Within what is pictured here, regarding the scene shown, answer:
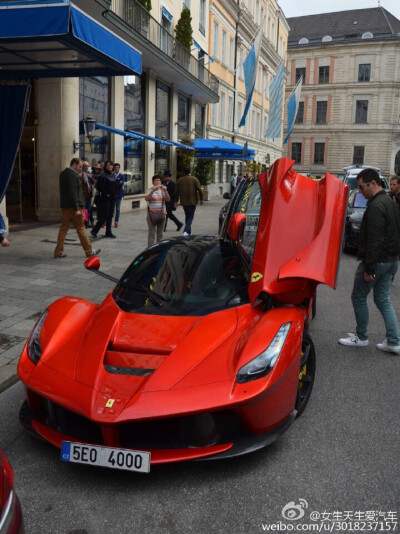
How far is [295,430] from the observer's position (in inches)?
142

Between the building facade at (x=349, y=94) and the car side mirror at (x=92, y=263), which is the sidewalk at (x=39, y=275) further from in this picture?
the building facade at (x=349, y=94)

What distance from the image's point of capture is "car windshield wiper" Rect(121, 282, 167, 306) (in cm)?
407

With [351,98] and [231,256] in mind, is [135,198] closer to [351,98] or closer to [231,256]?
[231,256]

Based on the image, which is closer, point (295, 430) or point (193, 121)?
point (295, 430)

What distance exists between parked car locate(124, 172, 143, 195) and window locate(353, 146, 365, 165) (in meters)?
49.9

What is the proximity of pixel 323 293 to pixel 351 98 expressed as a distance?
209 feet

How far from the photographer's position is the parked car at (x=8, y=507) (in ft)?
6.09

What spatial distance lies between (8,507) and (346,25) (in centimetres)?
7696

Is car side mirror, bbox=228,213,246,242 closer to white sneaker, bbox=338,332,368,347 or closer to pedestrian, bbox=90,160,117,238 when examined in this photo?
white sneaker, bbox=338,332,368,347

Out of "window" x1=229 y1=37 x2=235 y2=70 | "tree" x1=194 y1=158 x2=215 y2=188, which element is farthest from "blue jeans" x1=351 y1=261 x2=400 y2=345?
"window" x1=229 y1=37 x2=235 y2=70

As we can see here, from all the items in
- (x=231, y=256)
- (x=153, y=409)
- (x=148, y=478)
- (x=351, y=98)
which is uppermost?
(x=351, y=98)

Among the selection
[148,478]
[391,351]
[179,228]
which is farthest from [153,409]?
[179,228]

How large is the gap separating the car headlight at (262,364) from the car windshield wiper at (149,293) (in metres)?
1.06

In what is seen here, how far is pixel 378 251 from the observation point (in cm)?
507
